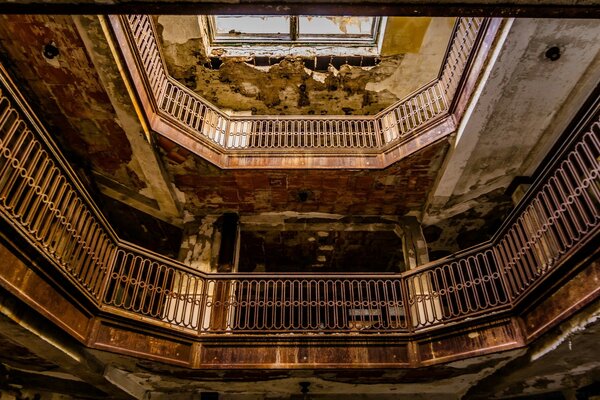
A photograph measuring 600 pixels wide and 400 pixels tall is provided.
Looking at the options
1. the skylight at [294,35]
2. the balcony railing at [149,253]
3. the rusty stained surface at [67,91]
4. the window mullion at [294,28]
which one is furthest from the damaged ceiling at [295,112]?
the balcony railing at [149,253]

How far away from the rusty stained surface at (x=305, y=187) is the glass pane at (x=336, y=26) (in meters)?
4.46

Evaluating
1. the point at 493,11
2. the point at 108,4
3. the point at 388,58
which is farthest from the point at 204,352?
the point at 388,58

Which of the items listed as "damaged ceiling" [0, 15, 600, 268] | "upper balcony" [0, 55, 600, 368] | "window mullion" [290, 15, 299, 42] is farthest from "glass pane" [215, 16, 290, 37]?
"upper balcony" [0, 55, 600, 368]

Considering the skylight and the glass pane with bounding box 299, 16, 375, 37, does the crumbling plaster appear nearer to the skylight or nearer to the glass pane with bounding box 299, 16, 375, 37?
the skylight

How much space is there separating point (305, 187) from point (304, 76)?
11.4 feet

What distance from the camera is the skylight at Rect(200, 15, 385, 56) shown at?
1056 centimetres

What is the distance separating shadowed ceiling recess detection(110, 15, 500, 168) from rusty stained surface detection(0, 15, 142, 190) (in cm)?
65

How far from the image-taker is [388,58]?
10.4 metres

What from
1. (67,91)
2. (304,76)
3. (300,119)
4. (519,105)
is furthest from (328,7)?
(304,76)

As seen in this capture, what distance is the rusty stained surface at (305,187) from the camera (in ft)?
26.7

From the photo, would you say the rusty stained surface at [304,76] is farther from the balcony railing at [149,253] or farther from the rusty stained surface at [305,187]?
the balcony railing at [149,253]

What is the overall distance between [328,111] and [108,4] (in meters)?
8.90

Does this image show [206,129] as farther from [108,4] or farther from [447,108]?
[108,4]

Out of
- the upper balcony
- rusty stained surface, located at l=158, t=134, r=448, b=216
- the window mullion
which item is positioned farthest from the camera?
the window mullion
